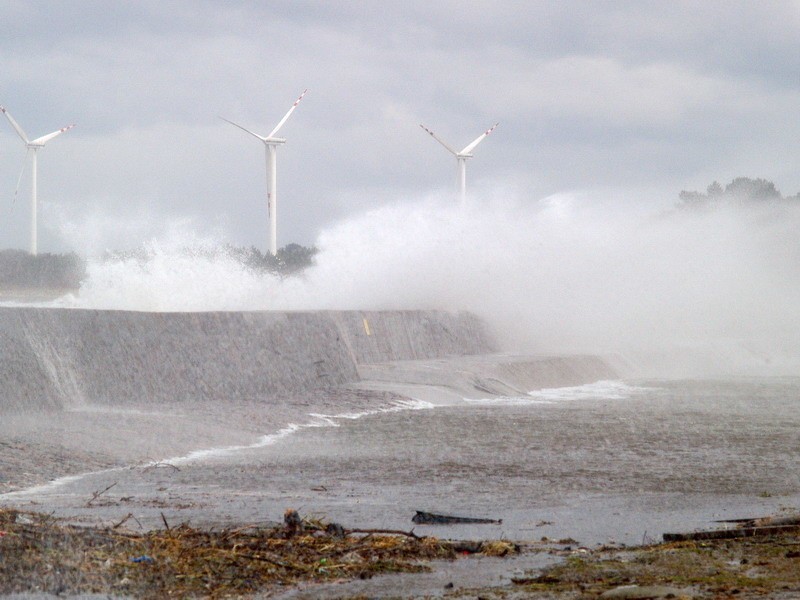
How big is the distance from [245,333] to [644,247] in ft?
91.8

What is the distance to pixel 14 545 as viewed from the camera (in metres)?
6.48

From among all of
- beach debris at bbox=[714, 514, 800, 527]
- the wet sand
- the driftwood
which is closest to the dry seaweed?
the wet sand

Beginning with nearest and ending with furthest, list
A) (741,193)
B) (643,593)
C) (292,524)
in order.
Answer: (643,593)
(292,524)
(741,193)

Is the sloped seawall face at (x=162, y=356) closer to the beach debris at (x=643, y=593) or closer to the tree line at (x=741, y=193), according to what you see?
the beach debris at (x=643, y=593)

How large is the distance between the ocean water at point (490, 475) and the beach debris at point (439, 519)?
0.09 metres

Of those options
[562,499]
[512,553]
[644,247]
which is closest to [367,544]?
[512,553]

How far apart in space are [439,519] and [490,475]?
9.20ft

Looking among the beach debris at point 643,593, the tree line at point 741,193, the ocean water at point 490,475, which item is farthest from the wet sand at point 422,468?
the tree line at point 741,193

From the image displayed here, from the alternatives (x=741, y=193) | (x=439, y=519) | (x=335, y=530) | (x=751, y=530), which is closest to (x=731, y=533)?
(x=751, y=530)

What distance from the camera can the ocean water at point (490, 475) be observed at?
858 cm

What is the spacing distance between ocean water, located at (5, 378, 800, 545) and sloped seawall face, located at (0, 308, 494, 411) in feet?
5.29

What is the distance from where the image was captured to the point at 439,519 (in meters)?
8.37

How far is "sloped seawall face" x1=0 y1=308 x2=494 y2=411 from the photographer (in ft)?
44.8

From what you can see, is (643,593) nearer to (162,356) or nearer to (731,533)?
(731,533)
